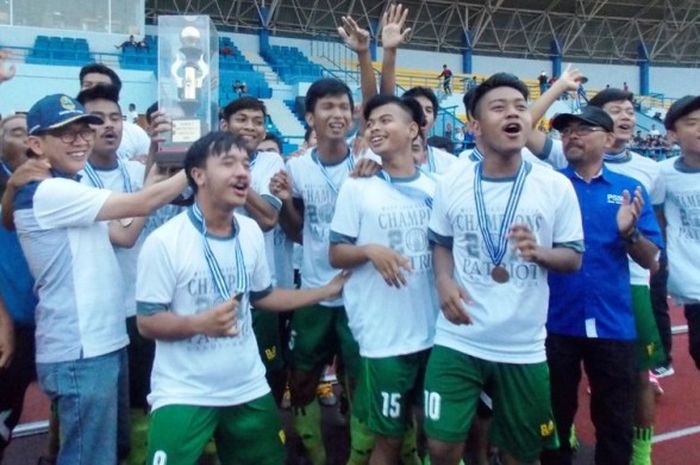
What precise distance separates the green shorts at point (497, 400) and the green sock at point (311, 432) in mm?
1201

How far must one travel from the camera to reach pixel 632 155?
433cm

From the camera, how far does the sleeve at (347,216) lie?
137 inches

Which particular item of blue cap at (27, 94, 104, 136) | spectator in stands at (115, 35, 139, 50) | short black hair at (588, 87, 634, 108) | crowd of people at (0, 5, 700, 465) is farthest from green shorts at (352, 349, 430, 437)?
spectator in stands at (115, 35, 139, 50)

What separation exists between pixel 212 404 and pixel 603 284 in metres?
2.03

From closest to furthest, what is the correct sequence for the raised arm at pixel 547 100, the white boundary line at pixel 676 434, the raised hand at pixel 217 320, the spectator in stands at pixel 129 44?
1. the raised hand at pixel 217 320
2. the raised arm at pixel 547 100
3. the white boundary line at pixel 676 434
4. the spectator in stands at pixel 129 44

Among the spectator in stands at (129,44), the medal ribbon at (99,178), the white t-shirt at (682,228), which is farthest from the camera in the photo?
the spectator in stands at (129,44)

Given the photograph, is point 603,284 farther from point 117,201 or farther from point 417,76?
point 417,76

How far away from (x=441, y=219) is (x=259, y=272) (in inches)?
34.6

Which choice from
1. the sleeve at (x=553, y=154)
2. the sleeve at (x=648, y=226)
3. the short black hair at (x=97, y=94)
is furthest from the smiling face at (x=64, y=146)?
the sleeve at (x=648, y=226)

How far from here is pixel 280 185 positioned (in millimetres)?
4016

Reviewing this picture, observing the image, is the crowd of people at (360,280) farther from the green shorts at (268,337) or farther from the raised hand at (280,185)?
the green shorts at (268,337)

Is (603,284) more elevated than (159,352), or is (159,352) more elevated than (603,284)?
(603,284)

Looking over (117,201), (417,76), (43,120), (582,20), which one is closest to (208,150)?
(117,201)

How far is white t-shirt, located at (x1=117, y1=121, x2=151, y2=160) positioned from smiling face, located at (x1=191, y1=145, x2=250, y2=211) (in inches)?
80.1
